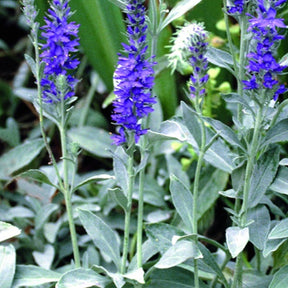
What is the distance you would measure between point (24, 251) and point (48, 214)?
20 cm

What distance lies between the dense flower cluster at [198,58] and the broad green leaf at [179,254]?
15.9 inches

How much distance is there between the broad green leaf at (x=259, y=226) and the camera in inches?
60.4

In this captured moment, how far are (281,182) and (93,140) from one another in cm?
108

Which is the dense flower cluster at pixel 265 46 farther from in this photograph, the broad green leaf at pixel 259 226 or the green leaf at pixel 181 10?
the broad green leaf at pixel 259 226

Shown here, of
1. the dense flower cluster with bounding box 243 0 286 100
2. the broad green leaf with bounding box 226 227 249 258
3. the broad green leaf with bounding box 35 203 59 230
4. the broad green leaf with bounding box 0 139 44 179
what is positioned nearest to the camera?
the dense flower cluster with bounding box 243 0 286 100

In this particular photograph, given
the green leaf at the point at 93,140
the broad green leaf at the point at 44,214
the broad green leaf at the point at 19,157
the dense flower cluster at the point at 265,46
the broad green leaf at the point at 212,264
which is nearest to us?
the dense flower cluster at the point at 265,46

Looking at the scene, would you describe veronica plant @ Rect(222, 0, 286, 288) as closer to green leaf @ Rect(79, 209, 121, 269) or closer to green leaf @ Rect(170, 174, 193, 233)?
green leaf @ Rect(170, 174, 193, 233)

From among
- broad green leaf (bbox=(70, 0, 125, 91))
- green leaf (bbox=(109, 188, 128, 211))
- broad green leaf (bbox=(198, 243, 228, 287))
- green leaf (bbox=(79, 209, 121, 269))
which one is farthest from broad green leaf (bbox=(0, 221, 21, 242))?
broad green leaf (bbox=(70, 0, 125, 91))

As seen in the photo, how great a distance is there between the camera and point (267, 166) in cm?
153

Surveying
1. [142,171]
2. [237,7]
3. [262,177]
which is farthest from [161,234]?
[237,7]

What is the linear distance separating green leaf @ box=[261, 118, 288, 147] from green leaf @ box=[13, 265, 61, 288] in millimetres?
730

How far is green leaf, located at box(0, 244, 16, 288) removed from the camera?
1.60 metres

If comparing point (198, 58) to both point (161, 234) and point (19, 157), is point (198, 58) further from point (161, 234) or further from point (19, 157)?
point (19, 157)

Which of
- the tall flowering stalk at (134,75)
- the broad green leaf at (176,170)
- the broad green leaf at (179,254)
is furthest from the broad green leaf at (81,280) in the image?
the broad green leaf at (176,170)
